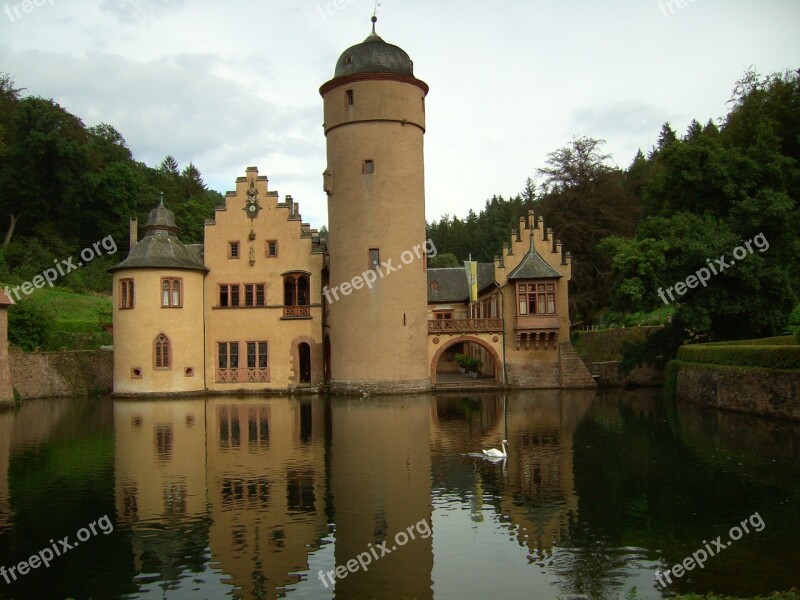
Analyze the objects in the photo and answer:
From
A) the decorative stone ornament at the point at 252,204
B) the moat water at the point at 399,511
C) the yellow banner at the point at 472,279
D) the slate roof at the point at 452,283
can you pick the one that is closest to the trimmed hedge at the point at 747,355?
the moat water at the point at 399,511

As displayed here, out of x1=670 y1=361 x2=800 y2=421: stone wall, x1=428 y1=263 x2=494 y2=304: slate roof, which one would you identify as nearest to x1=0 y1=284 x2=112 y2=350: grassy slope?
x1=428 y1=263 x2=494 y2=304: slate roof

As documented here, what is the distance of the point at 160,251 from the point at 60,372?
8486 mm

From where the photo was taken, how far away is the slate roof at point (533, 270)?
128 ft

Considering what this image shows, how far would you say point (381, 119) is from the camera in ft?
121

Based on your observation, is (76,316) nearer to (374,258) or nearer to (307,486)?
(374,258)

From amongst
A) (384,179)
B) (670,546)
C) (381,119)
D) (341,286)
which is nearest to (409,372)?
(341,286)

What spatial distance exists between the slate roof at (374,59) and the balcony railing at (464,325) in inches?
528

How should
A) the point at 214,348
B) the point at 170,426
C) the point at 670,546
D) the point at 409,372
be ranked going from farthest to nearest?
1. the point at 214,348
2. the point at 409,372
3. the point at 170,426
4. the point at 670,546

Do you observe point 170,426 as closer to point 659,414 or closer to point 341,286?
point 341,286

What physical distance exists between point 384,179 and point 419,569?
28.4 metres

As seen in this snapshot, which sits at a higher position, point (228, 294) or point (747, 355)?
point (228, 294)

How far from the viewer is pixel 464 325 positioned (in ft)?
Result: 130

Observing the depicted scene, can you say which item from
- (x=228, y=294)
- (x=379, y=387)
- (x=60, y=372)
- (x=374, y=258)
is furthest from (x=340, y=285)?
(x=60, y=372)

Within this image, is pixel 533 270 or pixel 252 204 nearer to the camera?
pixel 533 270
